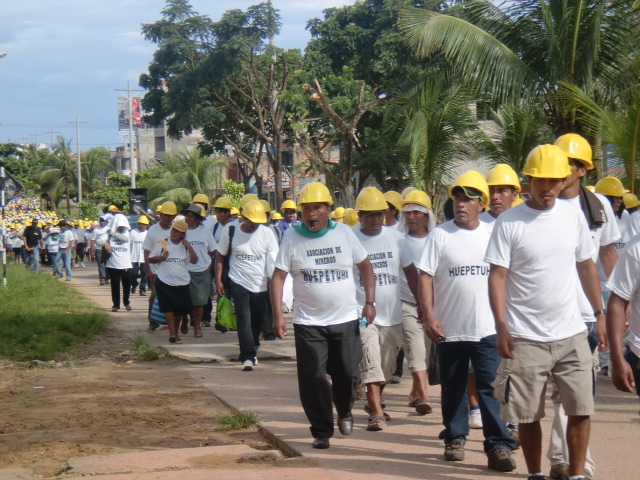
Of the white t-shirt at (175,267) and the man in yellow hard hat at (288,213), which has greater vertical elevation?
the man in yellow hard hat at (288,213)

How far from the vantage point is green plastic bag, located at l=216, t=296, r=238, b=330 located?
12906mm

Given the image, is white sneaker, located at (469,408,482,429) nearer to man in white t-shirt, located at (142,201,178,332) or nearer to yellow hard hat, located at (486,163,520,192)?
yellow hard hat, located at (486,163,520,192)

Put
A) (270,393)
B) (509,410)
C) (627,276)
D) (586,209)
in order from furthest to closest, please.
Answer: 1. (270,393)
2. (586,209)
3. (509,410)
4. (627,276)

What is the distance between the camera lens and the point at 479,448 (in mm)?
Answer: 7273

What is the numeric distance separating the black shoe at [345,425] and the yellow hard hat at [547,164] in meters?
2.93

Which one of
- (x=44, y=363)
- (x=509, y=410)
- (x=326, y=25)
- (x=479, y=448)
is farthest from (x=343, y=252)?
(x=326, y=25)

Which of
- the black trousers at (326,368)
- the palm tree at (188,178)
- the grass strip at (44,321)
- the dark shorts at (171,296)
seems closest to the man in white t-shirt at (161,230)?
the dark shorts at (171,296)

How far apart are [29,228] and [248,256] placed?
25.0 m

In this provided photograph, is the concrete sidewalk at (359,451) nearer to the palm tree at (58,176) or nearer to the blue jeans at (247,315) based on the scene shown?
the blue jeans at (247,315)

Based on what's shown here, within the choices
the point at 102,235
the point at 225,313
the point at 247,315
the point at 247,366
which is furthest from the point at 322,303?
the point at 102,235

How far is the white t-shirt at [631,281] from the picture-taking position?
528 cm

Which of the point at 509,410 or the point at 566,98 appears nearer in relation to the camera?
the point at 509,410

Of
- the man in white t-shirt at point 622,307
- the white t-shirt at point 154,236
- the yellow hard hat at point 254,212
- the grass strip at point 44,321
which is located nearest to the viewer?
the man in white t-shirt at point 622,307

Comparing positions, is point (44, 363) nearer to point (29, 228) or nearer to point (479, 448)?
point (479, 448)
